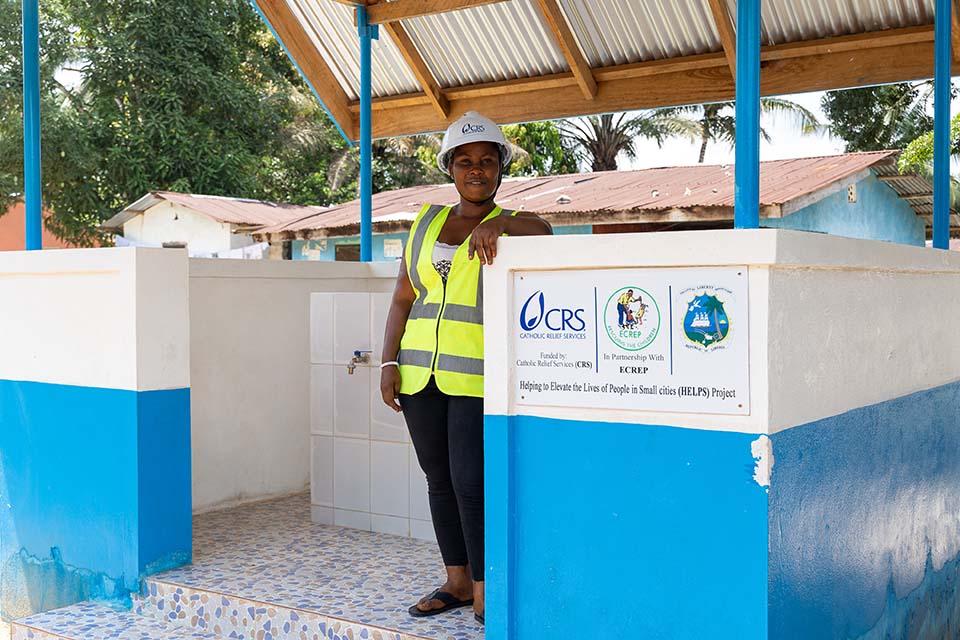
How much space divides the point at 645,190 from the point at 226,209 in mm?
8305

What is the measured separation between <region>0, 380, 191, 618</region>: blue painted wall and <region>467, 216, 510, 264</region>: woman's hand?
6.01 ft

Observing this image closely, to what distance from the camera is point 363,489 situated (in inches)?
208

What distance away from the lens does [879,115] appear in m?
23.9

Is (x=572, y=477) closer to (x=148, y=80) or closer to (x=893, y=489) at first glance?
(x=893, y=489)

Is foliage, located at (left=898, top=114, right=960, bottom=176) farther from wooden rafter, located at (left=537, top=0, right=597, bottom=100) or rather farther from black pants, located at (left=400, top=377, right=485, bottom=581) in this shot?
black pants, located at (left=400, top=377, right=485, bottom=581)

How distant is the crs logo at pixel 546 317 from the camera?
131 inches

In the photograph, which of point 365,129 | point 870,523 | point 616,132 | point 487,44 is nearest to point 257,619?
point 870,523

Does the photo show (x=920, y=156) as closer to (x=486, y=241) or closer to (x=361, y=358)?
(x=361, y=358)

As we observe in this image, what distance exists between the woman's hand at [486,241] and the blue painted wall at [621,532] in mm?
524

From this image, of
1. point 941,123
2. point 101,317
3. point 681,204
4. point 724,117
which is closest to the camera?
point 101,317

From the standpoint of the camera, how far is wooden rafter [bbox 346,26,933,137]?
6387 mm

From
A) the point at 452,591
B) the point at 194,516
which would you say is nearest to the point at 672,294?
the point at 452,591

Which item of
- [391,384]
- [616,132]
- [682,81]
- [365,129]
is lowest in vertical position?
[391,384]

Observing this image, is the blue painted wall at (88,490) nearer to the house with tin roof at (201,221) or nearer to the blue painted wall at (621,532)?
the blue painted wall at (621,532)
